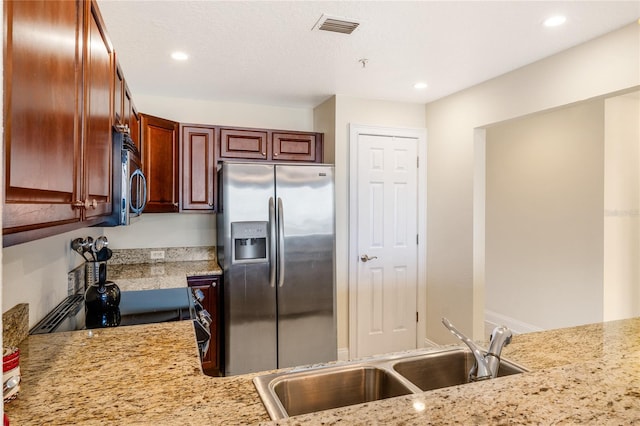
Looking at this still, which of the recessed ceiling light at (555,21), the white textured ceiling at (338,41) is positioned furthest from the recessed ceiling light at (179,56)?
the recessed ceiling light at (555,21)

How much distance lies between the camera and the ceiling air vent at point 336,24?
2.09 m

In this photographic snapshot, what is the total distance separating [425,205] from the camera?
3.84m

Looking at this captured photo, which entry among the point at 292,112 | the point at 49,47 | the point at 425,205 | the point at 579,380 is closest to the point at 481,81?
the point at 425,205

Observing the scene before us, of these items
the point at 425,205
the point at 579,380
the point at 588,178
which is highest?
the point at 588,178

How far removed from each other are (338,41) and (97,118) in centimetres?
158

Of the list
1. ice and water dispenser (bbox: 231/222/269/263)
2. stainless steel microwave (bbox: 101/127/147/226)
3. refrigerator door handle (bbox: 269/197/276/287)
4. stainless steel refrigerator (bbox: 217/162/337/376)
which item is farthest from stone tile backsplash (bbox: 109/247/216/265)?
stainless steel microwave (bbox: 101/127/147/226)

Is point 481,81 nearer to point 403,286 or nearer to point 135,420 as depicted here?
point 403,286

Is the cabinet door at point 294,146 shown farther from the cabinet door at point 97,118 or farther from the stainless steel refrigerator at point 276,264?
the cabinet door at point 97,118

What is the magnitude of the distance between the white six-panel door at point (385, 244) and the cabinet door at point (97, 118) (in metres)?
2.36

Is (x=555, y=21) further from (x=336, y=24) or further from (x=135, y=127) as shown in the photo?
(x=135, y=127)

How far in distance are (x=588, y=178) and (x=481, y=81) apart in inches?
58.5

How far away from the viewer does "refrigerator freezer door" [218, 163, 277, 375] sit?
120 inches

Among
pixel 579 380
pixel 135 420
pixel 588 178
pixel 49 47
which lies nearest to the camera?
pixel 49 47

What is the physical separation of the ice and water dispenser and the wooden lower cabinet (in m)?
0.28
